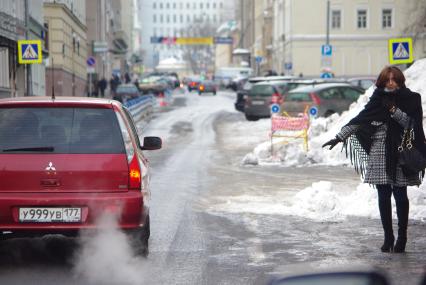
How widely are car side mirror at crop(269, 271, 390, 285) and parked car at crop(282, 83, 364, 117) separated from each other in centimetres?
2695

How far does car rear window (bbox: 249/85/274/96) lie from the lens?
120 feet

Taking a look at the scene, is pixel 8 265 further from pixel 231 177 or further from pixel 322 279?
pixel 231 177

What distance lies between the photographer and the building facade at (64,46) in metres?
46.0

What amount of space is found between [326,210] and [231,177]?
5.41 meters

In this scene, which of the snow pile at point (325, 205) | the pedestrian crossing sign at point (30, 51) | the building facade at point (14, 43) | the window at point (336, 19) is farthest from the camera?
the window at point (336, 19)

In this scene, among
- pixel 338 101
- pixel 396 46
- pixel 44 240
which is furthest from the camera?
pixel 338 101

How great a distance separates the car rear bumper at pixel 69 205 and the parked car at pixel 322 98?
22.3 meters

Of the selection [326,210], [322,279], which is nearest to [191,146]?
[326,210]

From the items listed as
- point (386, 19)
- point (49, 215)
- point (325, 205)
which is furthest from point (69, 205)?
point (386, 19)

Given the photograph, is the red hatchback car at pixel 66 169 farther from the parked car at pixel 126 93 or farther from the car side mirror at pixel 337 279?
the parked car at pixel 126 93

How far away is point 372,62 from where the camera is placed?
251ft

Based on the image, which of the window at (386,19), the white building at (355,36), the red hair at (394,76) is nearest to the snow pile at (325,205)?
the red hair at (394,76)

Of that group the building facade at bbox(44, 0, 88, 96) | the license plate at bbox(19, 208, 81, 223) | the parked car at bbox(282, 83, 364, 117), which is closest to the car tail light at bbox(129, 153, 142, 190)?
the license plate at bbox(19, 208, 81, 223)

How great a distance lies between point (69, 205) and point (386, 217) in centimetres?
284
